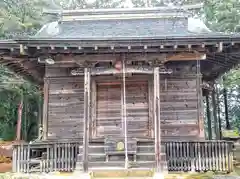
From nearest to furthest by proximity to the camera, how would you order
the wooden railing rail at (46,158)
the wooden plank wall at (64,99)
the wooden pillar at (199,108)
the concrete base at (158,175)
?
the concrete base at (158,175) → the wooden railing rail at (46,158) → the wooden pillar at (199,108) → the wooden plank wall at (64,99)

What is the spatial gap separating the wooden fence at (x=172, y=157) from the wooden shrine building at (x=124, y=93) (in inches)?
1.2

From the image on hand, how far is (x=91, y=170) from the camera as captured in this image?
949 cm

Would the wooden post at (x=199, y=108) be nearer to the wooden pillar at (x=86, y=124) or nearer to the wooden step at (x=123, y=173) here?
the wooden step at (x=123, y=173)

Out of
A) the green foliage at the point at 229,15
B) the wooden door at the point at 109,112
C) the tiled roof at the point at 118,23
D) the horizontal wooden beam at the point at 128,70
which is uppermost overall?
the green foliage at the point at 229,15

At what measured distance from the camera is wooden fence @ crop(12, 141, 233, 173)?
1016 cm

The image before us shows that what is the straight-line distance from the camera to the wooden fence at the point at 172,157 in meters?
10.2

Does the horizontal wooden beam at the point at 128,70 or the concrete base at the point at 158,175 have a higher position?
the horizontal wooden beam at the point at 128,70

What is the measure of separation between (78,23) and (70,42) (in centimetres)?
476

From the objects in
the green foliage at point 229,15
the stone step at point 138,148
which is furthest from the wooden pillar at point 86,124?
the green foliage at point 229,15

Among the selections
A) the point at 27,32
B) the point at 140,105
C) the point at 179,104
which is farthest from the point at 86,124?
the point at 27,32

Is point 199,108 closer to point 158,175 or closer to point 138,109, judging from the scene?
point 138,109

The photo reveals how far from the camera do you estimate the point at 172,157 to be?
10391 millimetres

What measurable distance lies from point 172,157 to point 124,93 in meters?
2.46

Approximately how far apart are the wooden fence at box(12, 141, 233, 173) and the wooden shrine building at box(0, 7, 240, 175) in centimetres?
3
